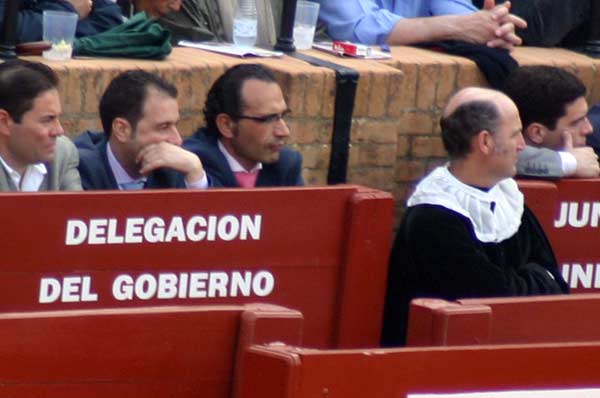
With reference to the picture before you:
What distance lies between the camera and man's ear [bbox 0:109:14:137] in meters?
5.69

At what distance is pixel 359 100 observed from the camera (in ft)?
22.9

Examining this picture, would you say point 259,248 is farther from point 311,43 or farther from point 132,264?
point 311,43

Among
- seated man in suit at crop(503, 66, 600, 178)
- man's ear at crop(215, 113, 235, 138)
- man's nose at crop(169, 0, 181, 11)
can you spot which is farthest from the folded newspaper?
seated man in suit at crop(503, 66, 600, 178)

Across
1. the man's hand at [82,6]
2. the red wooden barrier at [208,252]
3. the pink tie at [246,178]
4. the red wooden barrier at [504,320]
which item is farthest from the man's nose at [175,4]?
the red wooden barrier at [504,320]

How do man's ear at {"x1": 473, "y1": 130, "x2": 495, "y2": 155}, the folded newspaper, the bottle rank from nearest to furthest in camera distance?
man's ear at {"x1": 473, "y1": 130, "x2": 495, "y2": 155} → the folded newspaper → the bottle

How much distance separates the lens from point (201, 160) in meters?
6.21

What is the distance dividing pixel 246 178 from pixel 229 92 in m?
0.32

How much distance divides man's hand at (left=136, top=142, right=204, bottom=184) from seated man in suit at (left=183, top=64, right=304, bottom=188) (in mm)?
236

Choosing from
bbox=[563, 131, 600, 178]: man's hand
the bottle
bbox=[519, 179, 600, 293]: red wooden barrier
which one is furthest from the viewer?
the bottle

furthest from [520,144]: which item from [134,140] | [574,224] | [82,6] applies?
[82,6]

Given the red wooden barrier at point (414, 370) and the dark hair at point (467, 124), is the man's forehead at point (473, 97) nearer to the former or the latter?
the dark hair at point (467, 124)

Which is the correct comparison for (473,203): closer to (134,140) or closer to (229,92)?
(229,92)

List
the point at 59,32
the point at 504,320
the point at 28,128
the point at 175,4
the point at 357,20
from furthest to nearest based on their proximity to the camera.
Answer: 1. the point at 357,20
2. the point at 175,4
3. the point at 59,32
4. the point at 28,128
5. the point at 504,320

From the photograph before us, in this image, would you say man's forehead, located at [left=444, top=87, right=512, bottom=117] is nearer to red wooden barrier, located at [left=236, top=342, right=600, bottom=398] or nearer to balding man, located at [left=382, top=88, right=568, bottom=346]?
balding man, located at [left=382, top=88, right=568, bottom=346]
